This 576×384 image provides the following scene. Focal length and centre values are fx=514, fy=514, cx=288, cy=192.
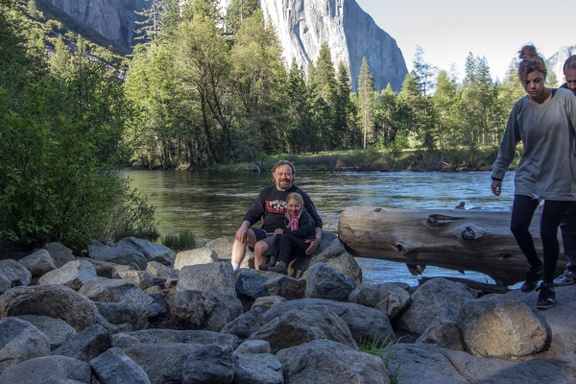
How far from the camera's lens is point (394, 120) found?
263 feet

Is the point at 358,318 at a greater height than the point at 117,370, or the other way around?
the point at 117,370

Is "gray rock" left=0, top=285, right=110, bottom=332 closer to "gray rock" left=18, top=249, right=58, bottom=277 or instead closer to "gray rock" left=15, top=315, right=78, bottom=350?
"gray rock" left=15, top=315, right=78, bottom=350

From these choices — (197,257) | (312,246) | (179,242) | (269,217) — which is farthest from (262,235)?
(179,242)

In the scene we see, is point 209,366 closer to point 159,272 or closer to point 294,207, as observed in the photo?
point 159,272

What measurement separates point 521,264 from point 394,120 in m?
76.9

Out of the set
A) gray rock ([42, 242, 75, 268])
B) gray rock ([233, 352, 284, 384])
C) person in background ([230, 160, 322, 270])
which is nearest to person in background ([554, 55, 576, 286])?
gray rock ([233, 352, 284, 384])

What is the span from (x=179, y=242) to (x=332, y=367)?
25.0ft

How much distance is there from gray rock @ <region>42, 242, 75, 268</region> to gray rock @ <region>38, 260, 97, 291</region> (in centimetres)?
116

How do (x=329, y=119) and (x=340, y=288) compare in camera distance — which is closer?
(x=340, y=288)

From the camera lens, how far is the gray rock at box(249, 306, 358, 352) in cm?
330

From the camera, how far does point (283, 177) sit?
7016 mm

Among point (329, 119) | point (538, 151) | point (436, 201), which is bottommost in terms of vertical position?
point (436, 201)

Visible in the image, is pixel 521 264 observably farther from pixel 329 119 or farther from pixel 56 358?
pixel 329 119

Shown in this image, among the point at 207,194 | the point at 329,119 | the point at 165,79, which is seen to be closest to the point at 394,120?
the point at 329,119
